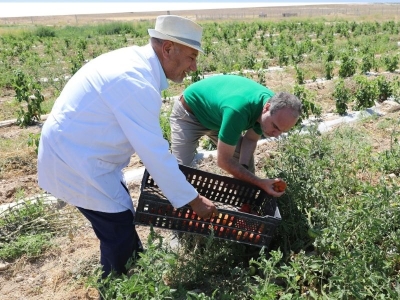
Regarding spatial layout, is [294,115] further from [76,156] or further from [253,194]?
[76,156]

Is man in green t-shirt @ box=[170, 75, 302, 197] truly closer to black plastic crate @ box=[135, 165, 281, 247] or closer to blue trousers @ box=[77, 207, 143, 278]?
black plastic crate @ box=[135, 165, 281, 247]

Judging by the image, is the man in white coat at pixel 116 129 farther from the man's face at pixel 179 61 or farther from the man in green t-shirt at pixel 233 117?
the man in green t-shirt at pixel 233 117

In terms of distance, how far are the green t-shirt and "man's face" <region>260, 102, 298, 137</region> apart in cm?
12

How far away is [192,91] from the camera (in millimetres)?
3184

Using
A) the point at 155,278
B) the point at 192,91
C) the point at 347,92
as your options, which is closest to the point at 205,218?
the point at 155,278

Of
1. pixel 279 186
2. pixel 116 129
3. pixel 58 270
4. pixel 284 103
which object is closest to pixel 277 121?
pixel 284 103

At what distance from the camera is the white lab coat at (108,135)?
209 cm

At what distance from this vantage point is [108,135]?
87.7 inches

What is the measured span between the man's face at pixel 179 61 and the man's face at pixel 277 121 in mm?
550

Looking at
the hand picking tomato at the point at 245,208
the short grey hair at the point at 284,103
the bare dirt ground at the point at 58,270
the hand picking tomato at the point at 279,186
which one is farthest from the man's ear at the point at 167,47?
the bare dirt ground at the point at 58,270

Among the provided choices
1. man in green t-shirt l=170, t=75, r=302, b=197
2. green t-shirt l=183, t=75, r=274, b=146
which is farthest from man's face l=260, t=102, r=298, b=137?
green t-shirt l=183, t=75, r=274, b=146

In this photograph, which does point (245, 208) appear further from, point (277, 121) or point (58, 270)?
point (58, 270)

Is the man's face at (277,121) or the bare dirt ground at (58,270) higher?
the man's face at (277,121)

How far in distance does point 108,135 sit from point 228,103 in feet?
2.75
